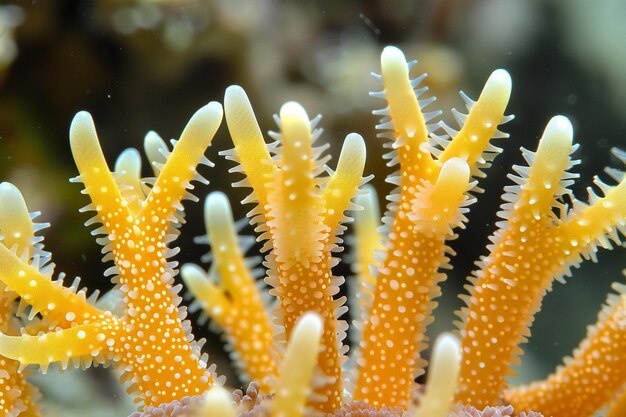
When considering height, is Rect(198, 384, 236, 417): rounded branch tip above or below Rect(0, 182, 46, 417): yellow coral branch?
below

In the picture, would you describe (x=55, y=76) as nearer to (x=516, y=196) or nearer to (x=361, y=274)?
(x=361, y=274)

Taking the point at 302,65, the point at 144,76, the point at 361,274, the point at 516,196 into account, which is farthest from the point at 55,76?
the point at 516,196

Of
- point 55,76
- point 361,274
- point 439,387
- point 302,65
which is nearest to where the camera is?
point 439,387

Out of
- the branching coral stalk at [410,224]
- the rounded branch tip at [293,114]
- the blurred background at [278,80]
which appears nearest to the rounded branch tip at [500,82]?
the branching coral stalk at [410,224]

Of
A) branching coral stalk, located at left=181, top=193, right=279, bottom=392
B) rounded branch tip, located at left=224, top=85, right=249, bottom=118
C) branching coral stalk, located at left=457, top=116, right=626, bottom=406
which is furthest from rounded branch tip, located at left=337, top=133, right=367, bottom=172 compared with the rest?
branching coral stalk, located at left=181, top=193, right=279, bottom=392

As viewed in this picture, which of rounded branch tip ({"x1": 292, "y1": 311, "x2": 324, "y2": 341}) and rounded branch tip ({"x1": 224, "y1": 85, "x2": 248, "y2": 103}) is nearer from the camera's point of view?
rounded branch tip ({"x1": 292, "y1": 311, "x2": 324, "y2": 341})

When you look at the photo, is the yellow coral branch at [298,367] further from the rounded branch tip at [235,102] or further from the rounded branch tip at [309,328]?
the rounded branch tip at [235,102]

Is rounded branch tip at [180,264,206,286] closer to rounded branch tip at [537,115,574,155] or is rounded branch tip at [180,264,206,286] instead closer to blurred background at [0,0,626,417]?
blurred background at [0,0,626,417]

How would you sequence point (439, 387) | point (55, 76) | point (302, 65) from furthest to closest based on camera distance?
point (302, 65), point (55, 76), point (439, 387)

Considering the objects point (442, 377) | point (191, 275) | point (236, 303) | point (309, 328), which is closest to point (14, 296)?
point (191, 275)
